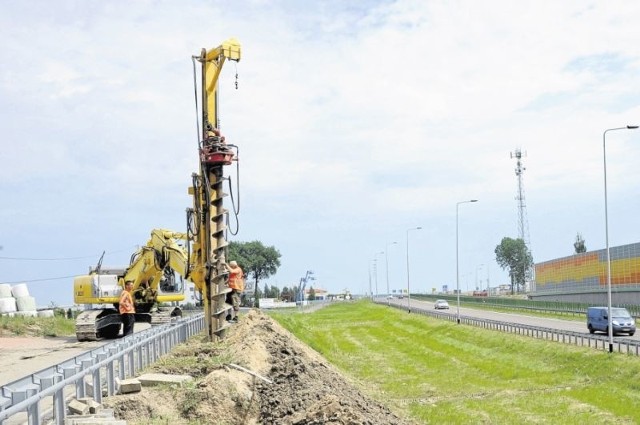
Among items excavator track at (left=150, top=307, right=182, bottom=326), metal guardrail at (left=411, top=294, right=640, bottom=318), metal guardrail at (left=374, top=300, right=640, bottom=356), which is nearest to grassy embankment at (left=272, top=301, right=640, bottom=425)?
metal guardrail at (left=374, top=300, right=640, bottom=356)

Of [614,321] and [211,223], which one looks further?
[614,321]

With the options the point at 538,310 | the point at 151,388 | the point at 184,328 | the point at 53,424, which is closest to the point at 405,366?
the point at 184,328

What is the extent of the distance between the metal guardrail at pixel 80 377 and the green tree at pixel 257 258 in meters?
139

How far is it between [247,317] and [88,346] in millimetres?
7123

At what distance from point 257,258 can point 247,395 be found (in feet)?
476

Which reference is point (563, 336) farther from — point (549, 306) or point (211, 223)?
point (549, 306)

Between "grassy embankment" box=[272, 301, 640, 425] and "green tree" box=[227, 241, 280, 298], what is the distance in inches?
4107

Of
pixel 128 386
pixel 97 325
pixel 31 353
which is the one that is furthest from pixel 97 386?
pixel 97 325

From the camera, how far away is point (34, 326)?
42.4 meters

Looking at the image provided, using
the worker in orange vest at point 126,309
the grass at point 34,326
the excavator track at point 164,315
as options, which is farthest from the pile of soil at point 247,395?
the grass at point 34,326

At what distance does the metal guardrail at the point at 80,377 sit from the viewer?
10.6m

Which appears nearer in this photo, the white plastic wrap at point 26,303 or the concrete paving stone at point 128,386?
the concrete paving stone at point 128,386

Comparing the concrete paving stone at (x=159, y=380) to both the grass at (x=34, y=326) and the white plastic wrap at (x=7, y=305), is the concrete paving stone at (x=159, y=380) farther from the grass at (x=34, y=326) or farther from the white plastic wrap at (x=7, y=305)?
the white plastic wrap at (x=7, y=305)

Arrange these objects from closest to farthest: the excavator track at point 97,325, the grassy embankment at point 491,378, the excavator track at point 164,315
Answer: the grassy embankment at point 491,378 < the excavator track at point 97,325 < the excavator track at point 164,315
